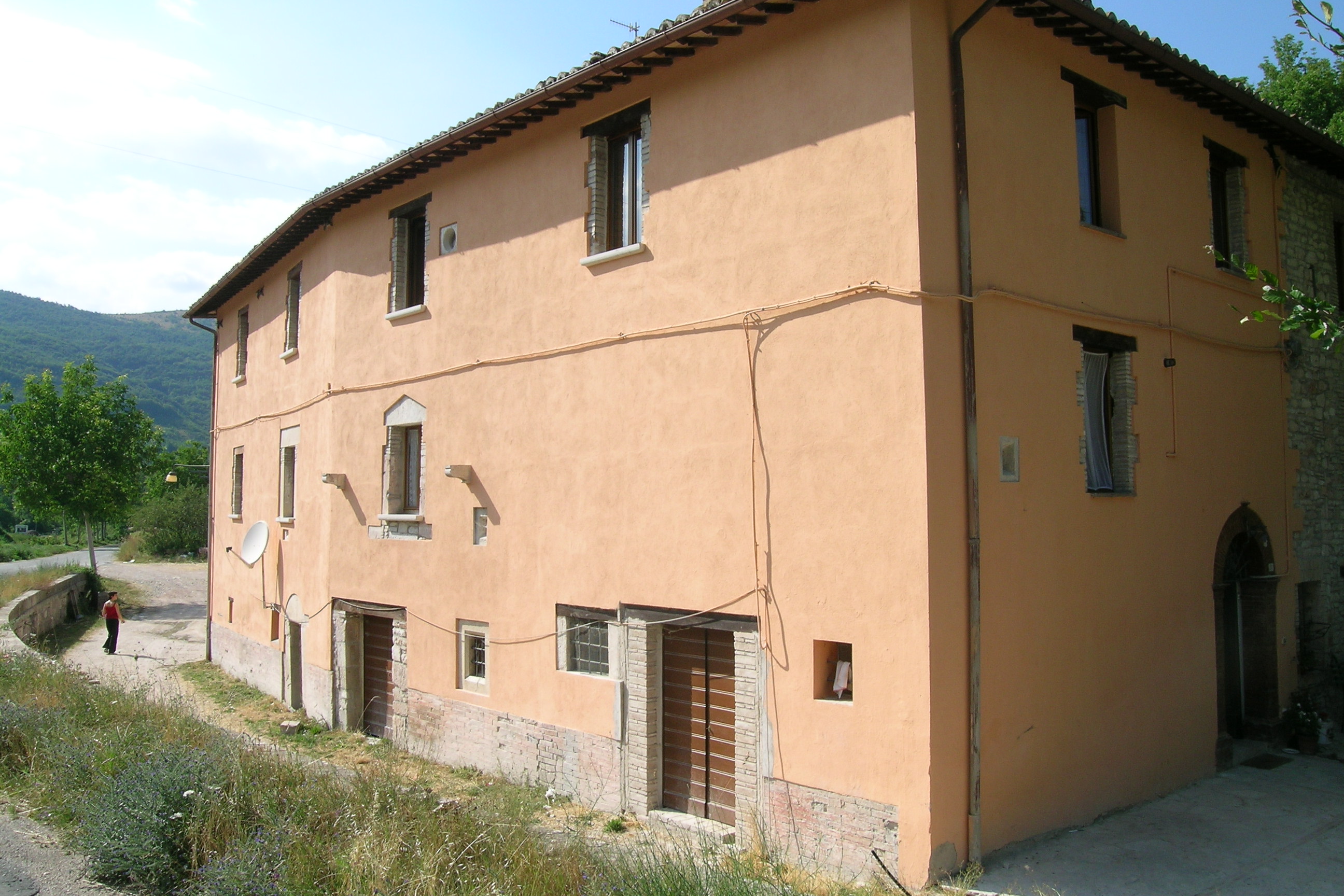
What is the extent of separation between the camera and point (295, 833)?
650 centimetres

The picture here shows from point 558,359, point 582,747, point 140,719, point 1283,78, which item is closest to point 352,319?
point 558,359

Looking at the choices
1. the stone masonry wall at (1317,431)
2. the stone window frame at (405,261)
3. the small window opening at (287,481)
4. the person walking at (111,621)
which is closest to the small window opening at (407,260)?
the stone window frame at (405,261)

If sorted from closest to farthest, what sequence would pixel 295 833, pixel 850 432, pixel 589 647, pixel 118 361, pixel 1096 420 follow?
pixel 295 833
pixel 850 432
pixel 1096 420
pixel 589 647
pixel 118 361

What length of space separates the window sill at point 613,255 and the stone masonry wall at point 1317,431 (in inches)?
318

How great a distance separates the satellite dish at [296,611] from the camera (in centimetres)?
1481

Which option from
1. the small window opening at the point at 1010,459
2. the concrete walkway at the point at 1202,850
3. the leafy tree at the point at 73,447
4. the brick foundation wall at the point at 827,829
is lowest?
the concrete walkway at the point at 1202,850

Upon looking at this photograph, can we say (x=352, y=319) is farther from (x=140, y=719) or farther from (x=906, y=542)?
(x=906, y=542)

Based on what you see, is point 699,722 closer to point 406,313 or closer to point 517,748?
point 517,748

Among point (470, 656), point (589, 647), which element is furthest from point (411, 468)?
point (589, 647)

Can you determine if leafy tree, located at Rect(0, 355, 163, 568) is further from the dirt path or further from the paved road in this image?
the dirt path

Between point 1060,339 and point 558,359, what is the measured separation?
4999 millimetres

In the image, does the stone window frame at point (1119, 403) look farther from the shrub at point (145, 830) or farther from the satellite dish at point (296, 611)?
the satellite dish at point (296, 611)

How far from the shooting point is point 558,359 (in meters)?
10.2

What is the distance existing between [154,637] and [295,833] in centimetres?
2016
